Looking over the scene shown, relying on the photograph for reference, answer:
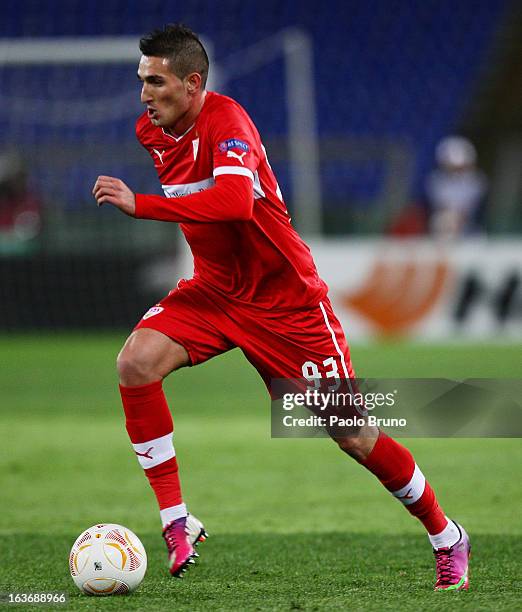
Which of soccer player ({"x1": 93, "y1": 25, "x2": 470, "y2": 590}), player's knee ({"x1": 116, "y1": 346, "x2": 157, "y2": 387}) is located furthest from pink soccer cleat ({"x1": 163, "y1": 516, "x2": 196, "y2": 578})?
player's knee ({"x1": 116, "y1": 346, "x2": 157, "y2": 387})

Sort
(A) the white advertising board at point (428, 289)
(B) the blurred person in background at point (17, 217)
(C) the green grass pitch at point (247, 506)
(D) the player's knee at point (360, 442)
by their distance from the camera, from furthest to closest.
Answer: (B) the blurred person in background at point (17, 217)
(A) the white advertising board at point (428, 289)
(D) the player's knee at point (360, 442)
(C) the green grass pitch at point (247, 506)

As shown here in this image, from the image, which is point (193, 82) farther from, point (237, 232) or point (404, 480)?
point (404, 480)

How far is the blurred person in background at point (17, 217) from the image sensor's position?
54.4ft

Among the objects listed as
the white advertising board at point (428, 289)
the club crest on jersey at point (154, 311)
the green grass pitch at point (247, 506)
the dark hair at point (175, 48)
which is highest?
the dark hair at point (175, 48)

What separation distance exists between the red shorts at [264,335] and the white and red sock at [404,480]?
0.36 metres

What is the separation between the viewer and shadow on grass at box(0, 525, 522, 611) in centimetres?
416

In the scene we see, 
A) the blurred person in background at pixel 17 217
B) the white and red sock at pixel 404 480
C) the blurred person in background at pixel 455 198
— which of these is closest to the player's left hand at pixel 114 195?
the white and red sock at pixel 404 480

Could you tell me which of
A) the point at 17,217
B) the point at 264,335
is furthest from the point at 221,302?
the point at 17,217

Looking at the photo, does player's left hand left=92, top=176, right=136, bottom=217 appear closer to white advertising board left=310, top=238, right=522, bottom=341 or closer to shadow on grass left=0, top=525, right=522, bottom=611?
shadow on grass left=0, top=525, right=522, bottom=611

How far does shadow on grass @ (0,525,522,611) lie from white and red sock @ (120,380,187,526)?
0.33 meters

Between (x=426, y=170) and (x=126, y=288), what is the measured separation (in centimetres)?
750

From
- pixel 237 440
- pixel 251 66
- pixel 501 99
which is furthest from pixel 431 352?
pixel 501 99

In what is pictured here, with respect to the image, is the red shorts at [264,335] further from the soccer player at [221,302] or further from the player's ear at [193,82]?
the player's ear at [193,82]

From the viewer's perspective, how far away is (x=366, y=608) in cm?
401
